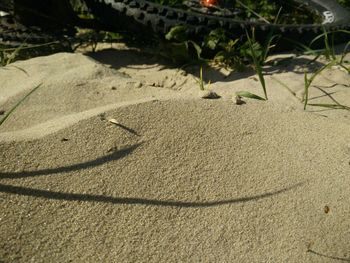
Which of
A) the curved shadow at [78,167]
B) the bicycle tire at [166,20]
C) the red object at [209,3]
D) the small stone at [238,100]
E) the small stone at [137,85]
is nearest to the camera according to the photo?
the curved shadow at [78,167]

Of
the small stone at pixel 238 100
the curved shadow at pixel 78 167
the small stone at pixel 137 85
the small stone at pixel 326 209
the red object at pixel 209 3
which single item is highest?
the red object at pixel 209 3

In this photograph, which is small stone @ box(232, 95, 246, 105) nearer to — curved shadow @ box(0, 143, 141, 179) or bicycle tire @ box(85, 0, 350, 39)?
curved shadow @ box(0, 143, 141, 179)

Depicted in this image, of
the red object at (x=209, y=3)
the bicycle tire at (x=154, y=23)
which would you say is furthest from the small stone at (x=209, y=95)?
the red object at (x=209, y=3)

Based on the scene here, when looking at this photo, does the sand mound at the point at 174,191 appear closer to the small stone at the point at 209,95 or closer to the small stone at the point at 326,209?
the small stone at the point at 326,209

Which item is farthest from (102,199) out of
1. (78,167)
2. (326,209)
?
(326,209)

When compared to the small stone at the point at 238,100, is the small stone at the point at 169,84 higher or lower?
lower

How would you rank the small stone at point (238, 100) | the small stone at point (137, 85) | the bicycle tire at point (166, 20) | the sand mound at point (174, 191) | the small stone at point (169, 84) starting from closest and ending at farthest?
the sand mound at point (174, 191), the small stone at point (238, 100), the small stone at point (137, 85), the small stone at point (169, 84), the bicycle tire at point (166, 20)

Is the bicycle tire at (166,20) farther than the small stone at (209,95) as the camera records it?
Yes

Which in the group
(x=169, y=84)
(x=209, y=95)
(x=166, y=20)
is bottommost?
(x=169, y=84)

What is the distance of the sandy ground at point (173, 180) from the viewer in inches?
47.0

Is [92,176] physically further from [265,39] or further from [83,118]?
[265,39]

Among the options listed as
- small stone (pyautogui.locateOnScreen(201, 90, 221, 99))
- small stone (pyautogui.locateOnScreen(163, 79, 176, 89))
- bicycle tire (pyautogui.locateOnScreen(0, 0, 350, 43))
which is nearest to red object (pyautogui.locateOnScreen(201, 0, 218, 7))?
bicycle tire (pyautogui.locateOnScreen(0, 0, 350, 43))

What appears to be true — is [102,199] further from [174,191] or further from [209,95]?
[209,95]

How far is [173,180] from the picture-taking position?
4.55 ft
